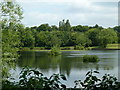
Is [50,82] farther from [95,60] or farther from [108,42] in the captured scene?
[108,42]

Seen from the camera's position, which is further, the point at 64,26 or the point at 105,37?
the point at 64,26

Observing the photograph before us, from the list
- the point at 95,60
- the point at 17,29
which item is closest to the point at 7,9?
the point at 17,29

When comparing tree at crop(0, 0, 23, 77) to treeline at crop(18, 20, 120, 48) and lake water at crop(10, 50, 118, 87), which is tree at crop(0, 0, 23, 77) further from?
treeline at crop(18, 20, 120, 48)

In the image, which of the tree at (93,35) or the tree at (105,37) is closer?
the tree at (105,37)

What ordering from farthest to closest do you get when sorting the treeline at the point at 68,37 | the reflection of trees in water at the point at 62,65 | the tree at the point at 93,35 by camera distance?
the tree at the point at 93,35
the treeline at the point at 68,37
the reflection of trees in water at the point at 62,65

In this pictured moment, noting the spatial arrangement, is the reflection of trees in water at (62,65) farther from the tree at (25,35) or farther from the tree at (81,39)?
the tree at (81,39)

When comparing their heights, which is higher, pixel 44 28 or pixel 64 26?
pixel 64 26

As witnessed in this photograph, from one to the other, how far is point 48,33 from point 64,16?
5521mm

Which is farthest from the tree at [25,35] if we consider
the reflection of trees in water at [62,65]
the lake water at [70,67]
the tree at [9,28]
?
the reflection of trees in water at [62,65]

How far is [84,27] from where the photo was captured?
102 ft

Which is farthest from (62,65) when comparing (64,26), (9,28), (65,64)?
(64,26)

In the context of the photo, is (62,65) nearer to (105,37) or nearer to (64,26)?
(105,37)

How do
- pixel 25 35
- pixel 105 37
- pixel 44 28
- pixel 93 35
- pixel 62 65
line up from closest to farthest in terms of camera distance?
pixel 25 35, pixel 62 65, pixel 105 37, pixel 93 35, pixel 44 28

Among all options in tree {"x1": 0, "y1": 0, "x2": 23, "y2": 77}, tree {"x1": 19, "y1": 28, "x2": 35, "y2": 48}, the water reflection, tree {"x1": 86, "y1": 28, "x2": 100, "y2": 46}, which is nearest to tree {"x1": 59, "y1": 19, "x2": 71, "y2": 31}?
tree {"x1": 86, "y1": 28, "x2": 100, "y2": 46}
